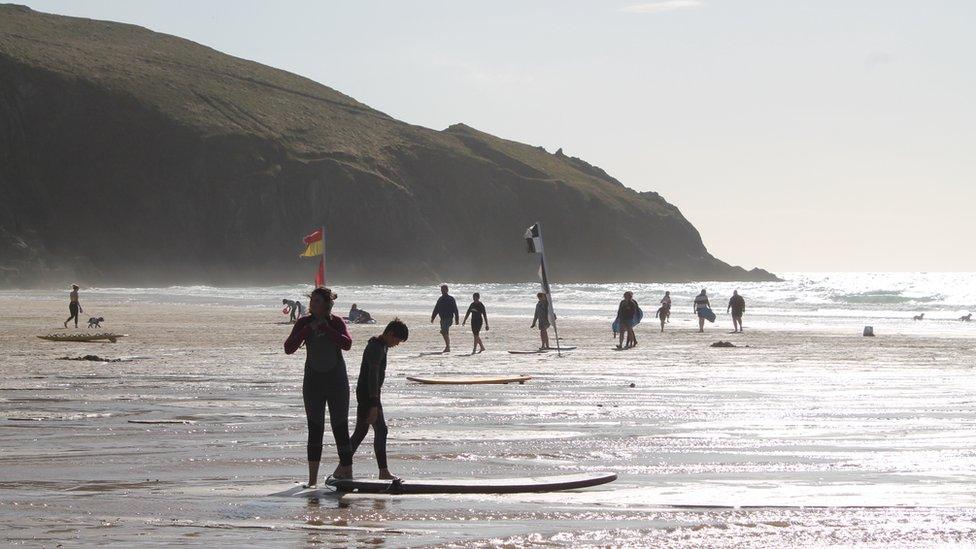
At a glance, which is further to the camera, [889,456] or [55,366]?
[55,366]

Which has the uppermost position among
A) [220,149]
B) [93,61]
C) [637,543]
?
[93,61]

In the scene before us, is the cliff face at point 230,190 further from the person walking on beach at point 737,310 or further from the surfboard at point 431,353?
the surfboard at point 431,353

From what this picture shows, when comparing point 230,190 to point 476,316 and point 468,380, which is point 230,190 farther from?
point 468,380

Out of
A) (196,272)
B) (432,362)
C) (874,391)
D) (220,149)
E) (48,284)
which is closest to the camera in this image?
(874,391)

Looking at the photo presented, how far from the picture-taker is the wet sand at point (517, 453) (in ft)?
25.1

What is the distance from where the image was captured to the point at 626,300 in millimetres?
28625

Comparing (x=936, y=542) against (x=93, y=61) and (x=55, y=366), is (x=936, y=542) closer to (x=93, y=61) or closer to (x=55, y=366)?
(x=55, y=366)

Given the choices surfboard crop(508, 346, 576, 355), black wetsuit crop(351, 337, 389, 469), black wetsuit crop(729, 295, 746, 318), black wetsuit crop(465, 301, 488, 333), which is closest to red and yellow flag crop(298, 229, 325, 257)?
black wetsuit crop(465, 301, 488, 333)

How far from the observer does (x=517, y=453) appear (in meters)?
11.0

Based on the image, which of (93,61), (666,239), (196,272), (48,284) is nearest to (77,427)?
(48,284)

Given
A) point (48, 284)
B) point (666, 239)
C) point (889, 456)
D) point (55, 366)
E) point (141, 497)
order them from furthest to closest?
point (666, 239) < point (48, 284) < point (55, 366) < point (889, 456) < point (141, 497)

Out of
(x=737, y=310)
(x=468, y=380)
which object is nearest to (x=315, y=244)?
(x=468, y=380)

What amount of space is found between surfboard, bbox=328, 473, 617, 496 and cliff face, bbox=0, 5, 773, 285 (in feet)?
318

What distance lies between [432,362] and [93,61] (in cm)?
11885
